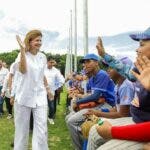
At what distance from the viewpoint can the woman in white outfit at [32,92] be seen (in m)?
7.82

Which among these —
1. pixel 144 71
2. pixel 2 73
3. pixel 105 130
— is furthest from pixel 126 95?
pixel 2 73

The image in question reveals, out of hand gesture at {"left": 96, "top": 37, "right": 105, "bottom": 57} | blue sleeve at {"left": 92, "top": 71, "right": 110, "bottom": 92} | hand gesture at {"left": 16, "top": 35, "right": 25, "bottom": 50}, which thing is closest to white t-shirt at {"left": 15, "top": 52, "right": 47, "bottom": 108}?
hand gesture at {"left": 16, "top": 35, "right": 25, "bottom": 50}

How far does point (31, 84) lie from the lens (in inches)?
311

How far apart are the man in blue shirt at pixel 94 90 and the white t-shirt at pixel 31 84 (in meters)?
0.66

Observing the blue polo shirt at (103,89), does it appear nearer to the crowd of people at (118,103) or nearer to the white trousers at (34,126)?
the crowd of people at (118,103)

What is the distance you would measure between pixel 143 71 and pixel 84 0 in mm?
7339

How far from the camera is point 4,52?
53906 mm

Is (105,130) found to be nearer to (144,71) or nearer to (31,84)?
(144,71)

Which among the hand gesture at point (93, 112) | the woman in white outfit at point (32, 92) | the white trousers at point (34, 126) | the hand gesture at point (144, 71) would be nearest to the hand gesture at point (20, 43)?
the woman in white outfit at point (32, 92)

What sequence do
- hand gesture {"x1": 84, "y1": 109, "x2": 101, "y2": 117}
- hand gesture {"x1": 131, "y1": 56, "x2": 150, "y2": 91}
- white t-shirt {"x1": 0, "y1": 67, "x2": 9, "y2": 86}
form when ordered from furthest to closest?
white t-shirt {"x1": 0, "y1": 67, "x2": 9, "y2": 86} < hand gesture {"x1": 84, "y1": 109, "x2": 101, "y2": 117} < hand gesture {"x1": 131, "y1": 56, "x2": 150, "y2": 91}

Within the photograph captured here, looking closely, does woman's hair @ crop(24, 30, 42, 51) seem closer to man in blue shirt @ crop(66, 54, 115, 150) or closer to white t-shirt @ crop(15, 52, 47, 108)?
white t-shirt @ crop(15, 52, 47, 108)

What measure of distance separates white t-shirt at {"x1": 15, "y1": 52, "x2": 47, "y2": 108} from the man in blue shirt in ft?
2.15

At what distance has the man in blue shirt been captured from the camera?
7586 mm

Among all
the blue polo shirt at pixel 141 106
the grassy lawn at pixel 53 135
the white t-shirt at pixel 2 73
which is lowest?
the grassy lawn at pixel 53 135
